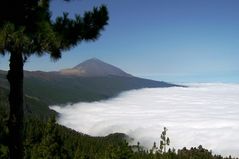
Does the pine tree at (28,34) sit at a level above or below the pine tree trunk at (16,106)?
above

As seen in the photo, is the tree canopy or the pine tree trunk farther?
the pine tree trunk

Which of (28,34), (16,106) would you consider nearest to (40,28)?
(28,34)

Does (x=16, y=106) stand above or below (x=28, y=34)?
below

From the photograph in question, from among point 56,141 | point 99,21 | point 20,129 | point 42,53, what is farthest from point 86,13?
point 56,141

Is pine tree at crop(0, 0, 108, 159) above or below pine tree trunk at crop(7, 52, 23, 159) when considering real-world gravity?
above

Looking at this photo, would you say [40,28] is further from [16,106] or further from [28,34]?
[16,106]

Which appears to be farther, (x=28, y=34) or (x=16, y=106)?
(x=16, y=106)
